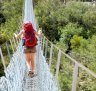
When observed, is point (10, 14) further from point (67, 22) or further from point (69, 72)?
point (69, 72)

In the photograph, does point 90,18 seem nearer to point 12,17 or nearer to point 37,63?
point 12,17

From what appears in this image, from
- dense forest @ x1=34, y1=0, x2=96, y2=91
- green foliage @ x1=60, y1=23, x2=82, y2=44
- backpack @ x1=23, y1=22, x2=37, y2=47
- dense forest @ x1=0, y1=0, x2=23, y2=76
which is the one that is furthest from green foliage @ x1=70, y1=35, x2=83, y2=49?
backpack @ x1=23, y1=22, x2=37, y2=47

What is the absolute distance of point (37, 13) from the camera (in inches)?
827

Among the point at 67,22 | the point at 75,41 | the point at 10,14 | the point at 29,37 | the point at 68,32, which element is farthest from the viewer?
the point at 10,14

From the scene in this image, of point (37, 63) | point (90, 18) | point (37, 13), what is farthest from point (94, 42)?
point (37, 63)

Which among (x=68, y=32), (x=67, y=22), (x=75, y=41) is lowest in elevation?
(x=75, y=41)

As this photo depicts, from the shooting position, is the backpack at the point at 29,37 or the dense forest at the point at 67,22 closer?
the backpack at the point at 29,37

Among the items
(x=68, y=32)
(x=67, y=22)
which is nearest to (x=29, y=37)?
(x=68, y=32)

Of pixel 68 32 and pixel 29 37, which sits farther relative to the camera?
pixel 68 32

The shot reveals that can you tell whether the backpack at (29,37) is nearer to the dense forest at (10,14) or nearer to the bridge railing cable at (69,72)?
the bridge railing cable at (69,72)

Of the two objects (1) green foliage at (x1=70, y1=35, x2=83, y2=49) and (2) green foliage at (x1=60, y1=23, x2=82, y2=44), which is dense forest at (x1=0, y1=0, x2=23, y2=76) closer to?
(2) green foliage at (x1=60, y1=23, x2=82, y2=44)

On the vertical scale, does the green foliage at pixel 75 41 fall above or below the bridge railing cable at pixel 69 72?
below

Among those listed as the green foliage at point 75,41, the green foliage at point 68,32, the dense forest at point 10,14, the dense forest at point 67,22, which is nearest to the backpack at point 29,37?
the dense forest at point 67,22

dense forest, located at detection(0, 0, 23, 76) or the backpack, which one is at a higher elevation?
the backpack
